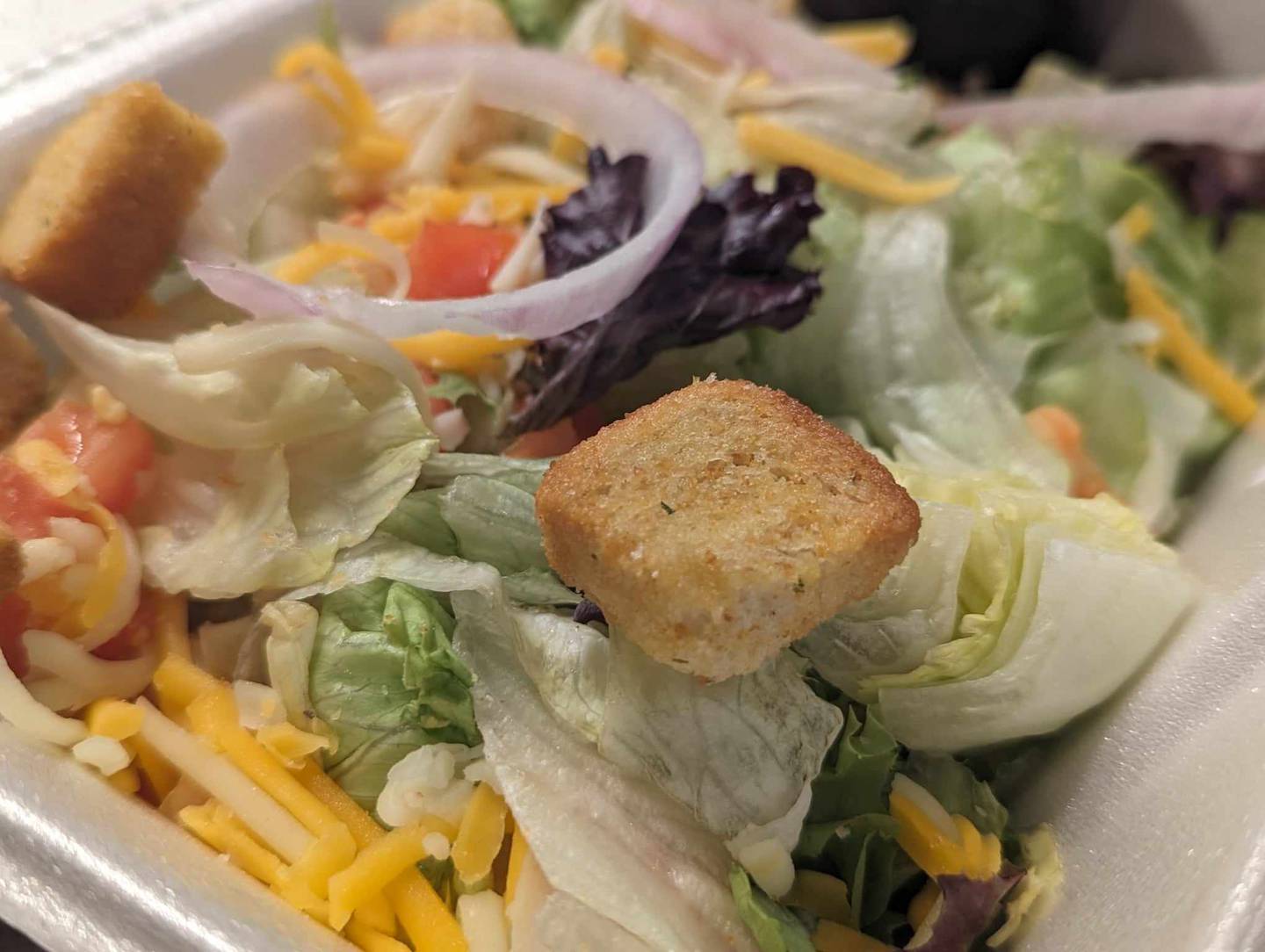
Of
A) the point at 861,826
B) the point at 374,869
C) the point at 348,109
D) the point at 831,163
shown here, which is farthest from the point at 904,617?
the point at 348,109

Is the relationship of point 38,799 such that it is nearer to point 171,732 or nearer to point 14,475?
point 171,732

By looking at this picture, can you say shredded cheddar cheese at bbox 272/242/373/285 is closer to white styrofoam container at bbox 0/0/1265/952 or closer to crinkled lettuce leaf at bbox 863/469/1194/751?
white styrofoam container at bbox 0/0/1265/952

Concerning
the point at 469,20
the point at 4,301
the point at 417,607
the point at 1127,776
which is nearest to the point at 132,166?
the point at 4,301

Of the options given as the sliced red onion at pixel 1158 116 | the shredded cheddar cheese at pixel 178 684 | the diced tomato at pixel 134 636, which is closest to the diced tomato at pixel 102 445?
the diced tomato at pixel 134 636

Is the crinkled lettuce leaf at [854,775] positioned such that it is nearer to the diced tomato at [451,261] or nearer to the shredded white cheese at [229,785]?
the shredded white cheese at [229,785]

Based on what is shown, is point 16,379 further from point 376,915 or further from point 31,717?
point 376,915
